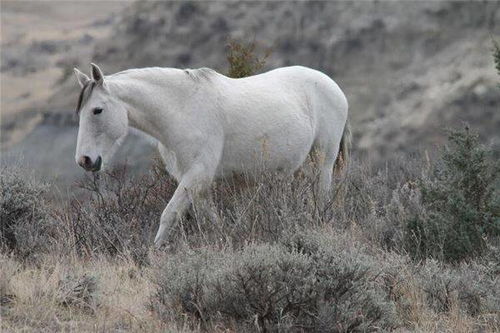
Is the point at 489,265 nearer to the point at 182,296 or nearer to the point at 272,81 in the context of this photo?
the point at 182,296

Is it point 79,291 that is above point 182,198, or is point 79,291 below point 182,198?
above

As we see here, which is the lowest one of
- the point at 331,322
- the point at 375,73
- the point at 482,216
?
the point at 375,73

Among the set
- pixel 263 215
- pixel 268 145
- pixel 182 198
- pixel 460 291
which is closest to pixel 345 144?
pixel 268 145

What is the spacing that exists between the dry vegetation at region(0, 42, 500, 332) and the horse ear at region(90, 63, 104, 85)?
4.23ft

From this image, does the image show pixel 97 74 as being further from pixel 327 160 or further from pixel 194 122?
pixel 327 160

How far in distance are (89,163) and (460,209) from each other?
331 cm

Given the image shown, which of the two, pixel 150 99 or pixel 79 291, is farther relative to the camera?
pixel 150 99

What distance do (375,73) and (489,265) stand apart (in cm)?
3370

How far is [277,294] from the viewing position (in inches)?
233

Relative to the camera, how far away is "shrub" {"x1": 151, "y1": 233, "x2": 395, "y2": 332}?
5.88m

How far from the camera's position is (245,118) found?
9.32m

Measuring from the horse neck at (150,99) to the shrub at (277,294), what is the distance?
281cm

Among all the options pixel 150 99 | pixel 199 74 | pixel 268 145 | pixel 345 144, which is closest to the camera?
pixel 150 99

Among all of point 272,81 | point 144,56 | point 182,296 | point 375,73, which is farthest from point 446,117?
point 182,296
